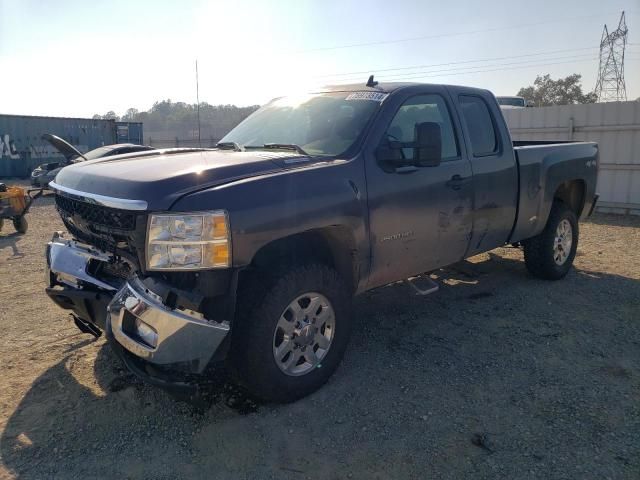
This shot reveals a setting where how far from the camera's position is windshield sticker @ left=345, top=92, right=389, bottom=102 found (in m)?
3.88

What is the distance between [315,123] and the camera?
3918 mm

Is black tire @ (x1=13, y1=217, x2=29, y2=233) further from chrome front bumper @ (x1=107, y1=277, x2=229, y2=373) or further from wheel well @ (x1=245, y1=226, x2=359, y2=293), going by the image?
wheel well @ (x1=245, y1=226, x2=359, y2=293)

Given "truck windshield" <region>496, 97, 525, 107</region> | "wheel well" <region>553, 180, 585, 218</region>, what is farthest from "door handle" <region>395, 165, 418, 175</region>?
"truck windshield" <region>496, 97, 525, 107</region>

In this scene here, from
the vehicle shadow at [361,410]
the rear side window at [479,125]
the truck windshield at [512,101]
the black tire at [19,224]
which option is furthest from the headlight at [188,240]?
the truck windshield at [512,101]

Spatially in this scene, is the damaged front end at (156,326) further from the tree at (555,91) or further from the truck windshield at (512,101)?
the tree at (555,91)

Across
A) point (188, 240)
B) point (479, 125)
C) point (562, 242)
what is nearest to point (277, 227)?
point (188, 240)

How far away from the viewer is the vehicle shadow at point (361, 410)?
2.78 m

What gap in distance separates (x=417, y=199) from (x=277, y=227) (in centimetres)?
133

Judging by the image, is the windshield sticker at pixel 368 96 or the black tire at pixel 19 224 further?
the black tire at pixel 19 224

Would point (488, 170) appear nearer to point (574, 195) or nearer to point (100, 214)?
point (574, 195)

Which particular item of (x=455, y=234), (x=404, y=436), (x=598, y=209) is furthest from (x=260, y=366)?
(x=598, y=209)

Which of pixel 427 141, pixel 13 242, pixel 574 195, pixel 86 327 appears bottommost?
pixel 13 242

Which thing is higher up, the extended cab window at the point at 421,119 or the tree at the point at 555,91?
the tree at the point at 555,91

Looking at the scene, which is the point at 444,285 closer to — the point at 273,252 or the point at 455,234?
the point at 455,234
